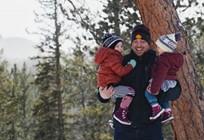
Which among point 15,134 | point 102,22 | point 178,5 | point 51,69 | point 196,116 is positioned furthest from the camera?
point 15,134

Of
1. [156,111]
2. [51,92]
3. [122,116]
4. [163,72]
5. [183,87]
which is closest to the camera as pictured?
[163,72]

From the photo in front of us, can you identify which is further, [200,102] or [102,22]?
[102,22]

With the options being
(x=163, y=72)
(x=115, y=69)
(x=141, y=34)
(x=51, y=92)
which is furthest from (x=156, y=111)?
(x=51, y=92)

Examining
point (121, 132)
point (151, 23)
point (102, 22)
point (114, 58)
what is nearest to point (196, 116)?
point (151, 23)

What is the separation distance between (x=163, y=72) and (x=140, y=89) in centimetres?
26

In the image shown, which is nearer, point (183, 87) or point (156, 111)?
point (156, 111)

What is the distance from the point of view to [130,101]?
337 cm

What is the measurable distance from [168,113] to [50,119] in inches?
900

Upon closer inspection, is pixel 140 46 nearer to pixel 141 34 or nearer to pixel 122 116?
pixel 141 34

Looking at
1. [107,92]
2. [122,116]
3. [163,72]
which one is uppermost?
[163,72]

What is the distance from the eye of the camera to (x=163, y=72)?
3.19 m

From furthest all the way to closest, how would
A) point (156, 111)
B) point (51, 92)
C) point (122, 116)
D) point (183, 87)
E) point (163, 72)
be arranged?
point (51, 92)
point (183, 87)
point (122, 116)
point (156, 111)
point (163, 72)

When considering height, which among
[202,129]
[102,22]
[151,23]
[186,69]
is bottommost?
[202,129]

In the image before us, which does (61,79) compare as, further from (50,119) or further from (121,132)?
(121,132)
